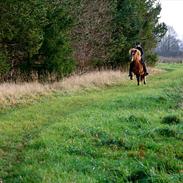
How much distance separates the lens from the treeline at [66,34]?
20.3 meters

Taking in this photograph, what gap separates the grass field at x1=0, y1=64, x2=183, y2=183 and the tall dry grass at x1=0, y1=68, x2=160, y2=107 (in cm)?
149

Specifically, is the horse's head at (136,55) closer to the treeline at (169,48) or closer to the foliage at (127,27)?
the foliage at (127,27)

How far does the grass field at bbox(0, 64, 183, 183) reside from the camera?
805 cm

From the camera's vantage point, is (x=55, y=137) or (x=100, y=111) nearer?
(x=55, y=137)

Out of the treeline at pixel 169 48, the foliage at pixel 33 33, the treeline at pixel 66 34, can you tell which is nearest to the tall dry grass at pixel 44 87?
the treeline at pixel 66 34

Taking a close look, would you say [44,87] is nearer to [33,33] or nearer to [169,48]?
[33,33]

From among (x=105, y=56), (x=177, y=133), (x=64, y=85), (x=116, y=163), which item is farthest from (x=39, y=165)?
(x=105, y=56)

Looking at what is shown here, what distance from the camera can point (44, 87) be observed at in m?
21.4

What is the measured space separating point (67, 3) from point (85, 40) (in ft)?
18.6

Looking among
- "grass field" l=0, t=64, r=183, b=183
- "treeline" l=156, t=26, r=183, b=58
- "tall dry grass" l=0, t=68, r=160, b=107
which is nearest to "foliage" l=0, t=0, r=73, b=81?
"tall dry grass" l=0, t=68, r=160, b=107

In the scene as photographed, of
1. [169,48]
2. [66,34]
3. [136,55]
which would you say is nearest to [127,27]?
[66,34]

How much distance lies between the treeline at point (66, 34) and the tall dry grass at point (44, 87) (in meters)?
1.19

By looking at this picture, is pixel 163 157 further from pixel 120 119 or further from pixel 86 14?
pixel 86 14

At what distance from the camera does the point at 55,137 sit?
11008 mm
